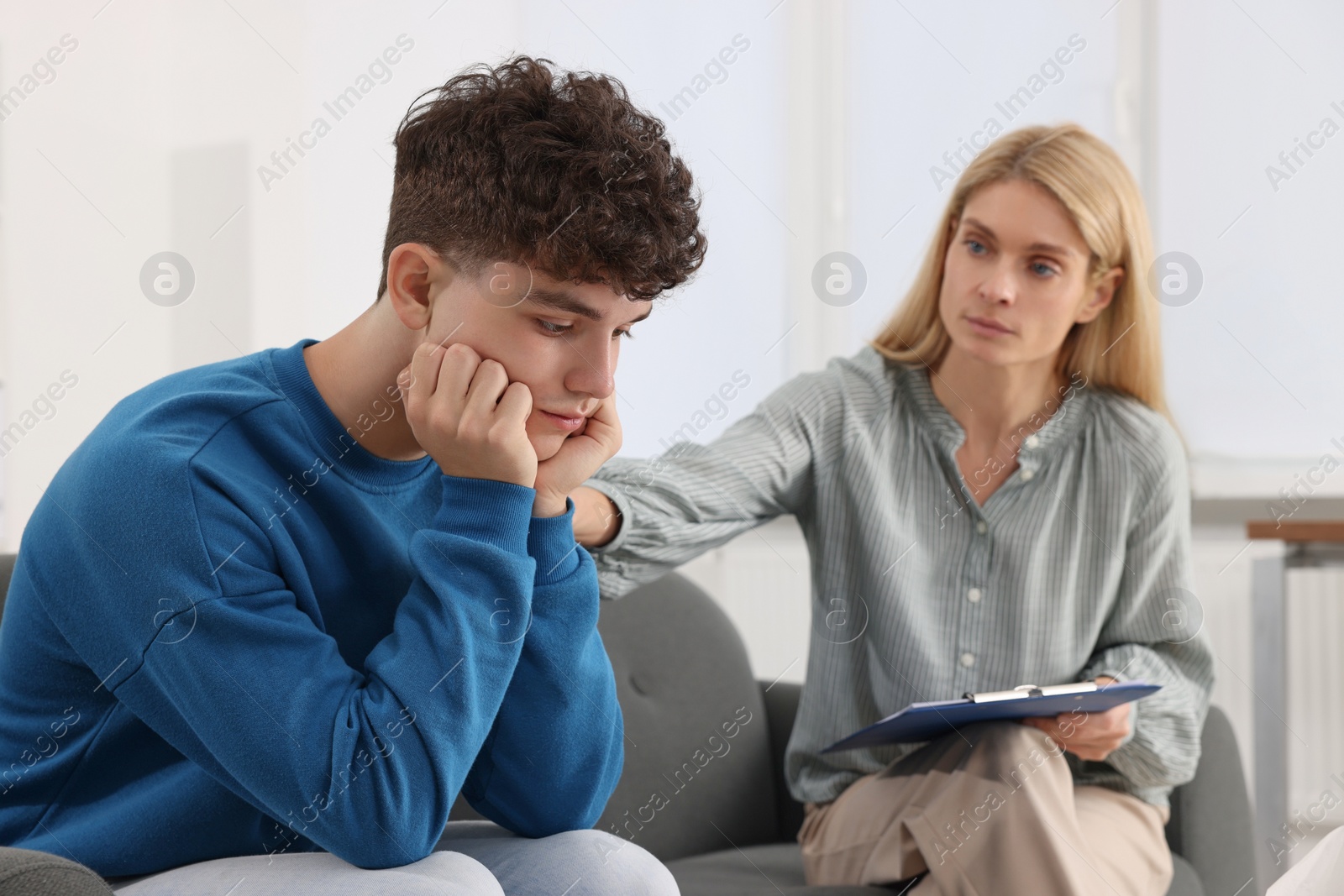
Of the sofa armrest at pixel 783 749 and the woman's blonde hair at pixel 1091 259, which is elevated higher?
the woman's blonde hair at pixel 1091 259

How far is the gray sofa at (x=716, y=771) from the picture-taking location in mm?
1431

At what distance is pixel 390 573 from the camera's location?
95cm

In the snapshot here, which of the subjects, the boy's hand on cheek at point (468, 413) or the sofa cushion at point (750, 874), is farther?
the sofa cushion at point (750, 874)

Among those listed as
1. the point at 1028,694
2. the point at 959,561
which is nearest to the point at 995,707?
the point at 1028,694

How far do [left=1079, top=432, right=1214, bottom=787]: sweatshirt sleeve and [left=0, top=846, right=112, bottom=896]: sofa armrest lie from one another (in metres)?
1.10

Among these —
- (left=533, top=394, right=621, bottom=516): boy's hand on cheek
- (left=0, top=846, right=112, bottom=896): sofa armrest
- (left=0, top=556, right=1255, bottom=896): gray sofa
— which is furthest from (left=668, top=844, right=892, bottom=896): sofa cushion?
(left=0, top=846, right=112, bottom=896): sofa armrest

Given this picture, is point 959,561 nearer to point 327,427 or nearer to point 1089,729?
point 1089,729

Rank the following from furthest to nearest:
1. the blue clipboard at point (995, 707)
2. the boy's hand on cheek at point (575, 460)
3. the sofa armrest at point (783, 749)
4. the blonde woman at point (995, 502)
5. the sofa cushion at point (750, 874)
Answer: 1. the sofa armrest at point (783, 749)
2. the blonde woman at point (995, 502)
3. the sofa cushion at point (750, 874)
4. the blue clipboard at point (995, 707)
5. the boy's hand on cheek at point (575, 460)

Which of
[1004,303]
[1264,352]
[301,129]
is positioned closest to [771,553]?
[1264,352]

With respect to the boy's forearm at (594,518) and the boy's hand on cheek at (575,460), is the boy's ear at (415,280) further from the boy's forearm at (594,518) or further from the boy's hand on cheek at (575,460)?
the boy's forearm at (594,518)

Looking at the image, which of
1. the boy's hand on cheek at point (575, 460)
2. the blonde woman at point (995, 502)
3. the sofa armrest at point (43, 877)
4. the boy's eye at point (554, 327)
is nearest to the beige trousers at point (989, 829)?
the blonde woman at point (995, 502)

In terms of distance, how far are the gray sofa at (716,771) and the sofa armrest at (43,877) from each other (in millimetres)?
717

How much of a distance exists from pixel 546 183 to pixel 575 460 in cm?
24

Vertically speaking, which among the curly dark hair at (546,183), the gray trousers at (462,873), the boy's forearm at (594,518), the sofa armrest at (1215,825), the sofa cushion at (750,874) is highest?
the curly dark hair at (546,183)
